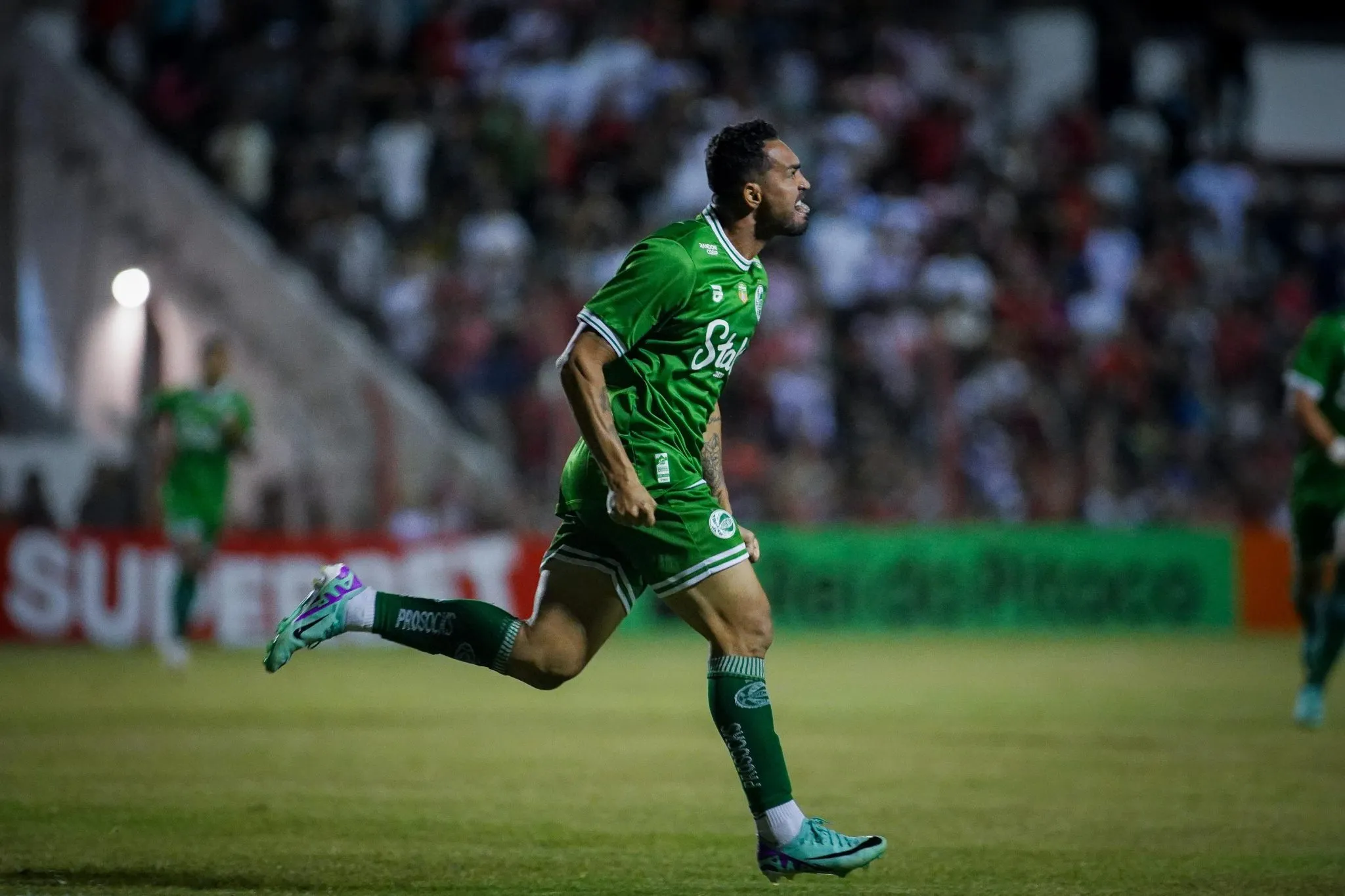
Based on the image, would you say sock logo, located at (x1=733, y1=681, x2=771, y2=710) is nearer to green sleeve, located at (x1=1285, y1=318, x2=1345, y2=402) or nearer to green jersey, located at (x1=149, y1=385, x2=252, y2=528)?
green sleeve, located at (x1=1285, y1=318, x2=1345, y2=402)

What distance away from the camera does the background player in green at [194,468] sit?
53.2 ft

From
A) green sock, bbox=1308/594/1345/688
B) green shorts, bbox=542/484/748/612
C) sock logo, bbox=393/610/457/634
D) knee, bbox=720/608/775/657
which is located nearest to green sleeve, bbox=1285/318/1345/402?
green sock, bbox=1308/594/1345/688

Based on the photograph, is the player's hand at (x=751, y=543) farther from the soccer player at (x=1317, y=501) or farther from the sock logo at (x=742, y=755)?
the soccer player at (x=1317, y=501)

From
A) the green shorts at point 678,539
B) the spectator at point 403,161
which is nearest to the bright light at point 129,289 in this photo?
the spectator at point 403,161

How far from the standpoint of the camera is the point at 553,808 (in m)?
8.27

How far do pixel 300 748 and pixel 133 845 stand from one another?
3332 millimetres

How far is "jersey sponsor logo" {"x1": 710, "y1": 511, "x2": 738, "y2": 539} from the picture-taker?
6457 millimetres

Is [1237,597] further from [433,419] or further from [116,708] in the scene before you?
[116,708]

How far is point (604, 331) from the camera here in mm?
6348

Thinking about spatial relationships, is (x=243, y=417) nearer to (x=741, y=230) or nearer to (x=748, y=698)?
(x=741, y=230)

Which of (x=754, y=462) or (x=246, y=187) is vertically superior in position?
(x=246, y=187)

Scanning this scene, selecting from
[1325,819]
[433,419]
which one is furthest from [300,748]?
[433,419]

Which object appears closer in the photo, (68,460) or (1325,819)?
(1325,819)

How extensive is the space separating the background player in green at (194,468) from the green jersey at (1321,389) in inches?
344
